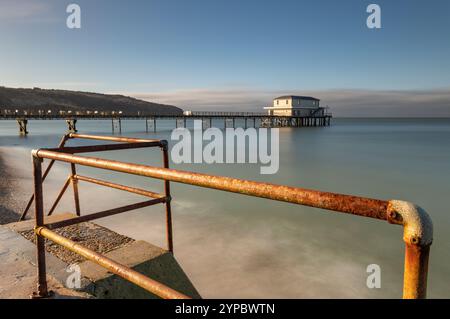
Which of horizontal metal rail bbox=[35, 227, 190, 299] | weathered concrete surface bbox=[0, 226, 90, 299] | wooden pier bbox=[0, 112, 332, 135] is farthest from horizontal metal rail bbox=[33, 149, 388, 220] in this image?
wooden pier bbox=[0, 112, 332, 135]

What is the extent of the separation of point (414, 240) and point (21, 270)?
2.99 metres

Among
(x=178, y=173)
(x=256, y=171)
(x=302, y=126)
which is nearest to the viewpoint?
(x=178, y=173)

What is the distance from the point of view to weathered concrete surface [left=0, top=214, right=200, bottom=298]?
7.90 feet

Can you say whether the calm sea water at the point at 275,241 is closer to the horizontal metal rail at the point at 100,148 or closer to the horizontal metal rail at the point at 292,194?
the horizontal metal rail at the point at 100,148

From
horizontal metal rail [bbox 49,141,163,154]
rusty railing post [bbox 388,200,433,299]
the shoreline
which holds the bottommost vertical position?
the shoreline

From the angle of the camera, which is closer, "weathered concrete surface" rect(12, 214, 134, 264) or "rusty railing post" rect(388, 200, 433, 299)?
"rusty railing post" rect(388, 200, 433, 299)

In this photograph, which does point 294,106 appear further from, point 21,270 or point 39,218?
point 39,218

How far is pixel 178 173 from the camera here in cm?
134

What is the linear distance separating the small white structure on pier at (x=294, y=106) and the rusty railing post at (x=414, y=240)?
69.6 metres

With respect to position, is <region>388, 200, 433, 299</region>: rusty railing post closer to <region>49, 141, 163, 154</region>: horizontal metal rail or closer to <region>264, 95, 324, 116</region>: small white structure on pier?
<region>49, 141, 163, 154</region>: horizontal metal rail

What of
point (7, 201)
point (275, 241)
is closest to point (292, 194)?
point (275, 241)

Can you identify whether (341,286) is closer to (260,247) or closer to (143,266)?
(260,247)
